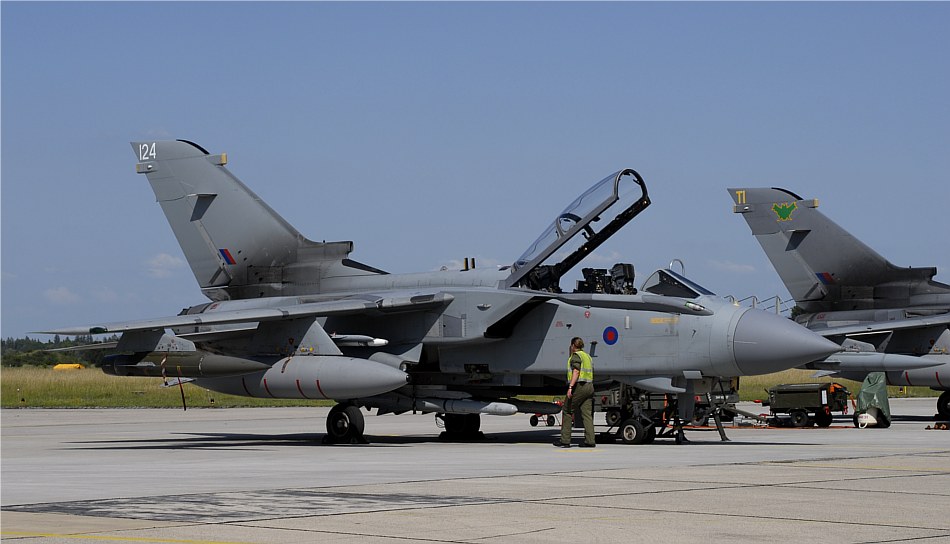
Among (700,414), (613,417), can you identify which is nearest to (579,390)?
(700,414)

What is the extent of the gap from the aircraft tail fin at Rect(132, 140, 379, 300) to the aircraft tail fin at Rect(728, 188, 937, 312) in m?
12.0

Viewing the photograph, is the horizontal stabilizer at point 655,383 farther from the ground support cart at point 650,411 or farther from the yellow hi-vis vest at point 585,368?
the yellow hi-vis vest at point 585,368

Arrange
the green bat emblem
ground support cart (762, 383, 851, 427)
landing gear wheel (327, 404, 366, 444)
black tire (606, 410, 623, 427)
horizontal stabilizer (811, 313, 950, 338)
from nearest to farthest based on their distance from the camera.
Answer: landing gear wheel (327, 404, 366, 444) → black tire (606, 410, 623, 427) → ground support cart (762, 383, 851, 427) → horizontal stabilizer (811, 313, 950, 338) → the green bat emblem

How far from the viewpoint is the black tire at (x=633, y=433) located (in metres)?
16.1

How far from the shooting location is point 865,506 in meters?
8.30

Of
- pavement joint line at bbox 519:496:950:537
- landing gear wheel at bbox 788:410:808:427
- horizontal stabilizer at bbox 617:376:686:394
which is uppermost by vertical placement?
horizontal stabilizer at bbox 617:376:686:394

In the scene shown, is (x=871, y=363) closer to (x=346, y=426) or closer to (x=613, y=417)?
(x=613, y=417)

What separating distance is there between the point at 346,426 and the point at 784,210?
Answer: 13979mm

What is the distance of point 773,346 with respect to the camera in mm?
15047

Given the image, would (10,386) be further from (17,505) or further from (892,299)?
(17,505)

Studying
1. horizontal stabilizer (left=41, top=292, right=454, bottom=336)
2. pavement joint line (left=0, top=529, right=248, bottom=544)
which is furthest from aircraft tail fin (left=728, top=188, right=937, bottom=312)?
pavement joint line (left=0, top=529, right=248, bottom=544)

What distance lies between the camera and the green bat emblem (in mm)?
27531

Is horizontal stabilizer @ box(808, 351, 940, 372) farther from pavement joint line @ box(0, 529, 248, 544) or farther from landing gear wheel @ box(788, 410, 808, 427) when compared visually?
pavement joint line @ box(0, 529, 248, 544)

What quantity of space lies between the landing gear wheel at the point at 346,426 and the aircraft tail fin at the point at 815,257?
1331 cm
